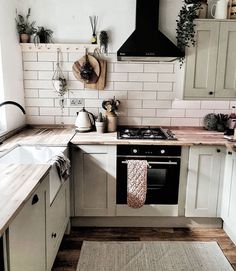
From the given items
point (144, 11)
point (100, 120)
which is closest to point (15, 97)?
point (100, 120)

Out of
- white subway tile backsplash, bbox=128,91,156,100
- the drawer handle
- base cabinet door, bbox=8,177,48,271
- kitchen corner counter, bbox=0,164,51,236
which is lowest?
base cabinet door, bbox=8,177,48,271

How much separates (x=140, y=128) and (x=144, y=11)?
3.94ft

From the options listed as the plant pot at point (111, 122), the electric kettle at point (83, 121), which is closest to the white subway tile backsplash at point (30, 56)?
the electric kettle at point (83, 121)

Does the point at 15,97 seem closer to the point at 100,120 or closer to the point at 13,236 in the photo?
the point at 100,120

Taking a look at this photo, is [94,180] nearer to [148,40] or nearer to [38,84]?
[38,84]

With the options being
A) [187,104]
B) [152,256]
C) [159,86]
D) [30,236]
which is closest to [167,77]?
[159,86]

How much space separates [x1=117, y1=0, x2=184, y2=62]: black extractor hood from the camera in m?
2.63

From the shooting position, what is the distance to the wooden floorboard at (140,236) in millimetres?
2477

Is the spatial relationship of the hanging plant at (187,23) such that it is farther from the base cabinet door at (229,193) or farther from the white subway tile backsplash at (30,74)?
the white subway tile backsplash at (30,74)

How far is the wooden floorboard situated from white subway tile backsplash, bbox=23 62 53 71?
1.72m

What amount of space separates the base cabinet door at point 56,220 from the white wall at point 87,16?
1.62 metres

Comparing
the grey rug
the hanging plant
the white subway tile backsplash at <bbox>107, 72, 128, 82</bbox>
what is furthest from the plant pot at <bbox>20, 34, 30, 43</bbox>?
the grey rug

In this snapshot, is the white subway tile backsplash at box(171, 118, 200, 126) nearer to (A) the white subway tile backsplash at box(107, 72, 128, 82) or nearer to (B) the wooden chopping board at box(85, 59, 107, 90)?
(A) the white subway tile backsplash at box(107, 72, 128, 82)

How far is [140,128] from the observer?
3162 millimetres
